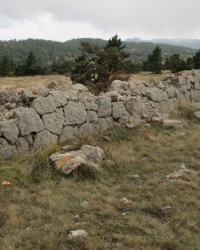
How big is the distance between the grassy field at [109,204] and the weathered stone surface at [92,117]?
123cm

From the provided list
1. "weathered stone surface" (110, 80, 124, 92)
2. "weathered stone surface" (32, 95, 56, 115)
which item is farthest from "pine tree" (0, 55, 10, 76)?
"weathered stone surface" (32, 95, 56, 115)

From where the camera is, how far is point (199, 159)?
7352 millimetres

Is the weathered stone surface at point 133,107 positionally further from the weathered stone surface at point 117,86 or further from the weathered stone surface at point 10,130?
the weathered stone surface at point 10,130

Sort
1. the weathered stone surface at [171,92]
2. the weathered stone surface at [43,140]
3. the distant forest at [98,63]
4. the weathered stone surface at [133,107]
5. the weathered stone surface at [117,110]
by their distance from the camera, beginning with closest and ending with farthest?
the weathered stone surface at [43,140] → the weathered stone surface at [117,110] → the weathered stone surface at [133,107] → the weathered stone surface at [171,92] → the distant forest at [98,63]

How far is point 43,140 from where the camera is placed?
7492mm

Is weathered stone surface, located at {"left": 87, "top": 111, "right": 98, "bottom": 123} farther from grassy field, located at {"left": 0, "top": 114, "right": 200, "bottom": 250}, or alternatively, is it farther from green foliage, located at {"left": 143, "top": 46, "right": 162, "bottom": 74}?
green foliage, located at {"left": 143, "top": 46, "right": 162, "bottom": 74}

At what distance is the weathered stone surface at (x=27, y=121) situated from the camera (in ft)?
23.1

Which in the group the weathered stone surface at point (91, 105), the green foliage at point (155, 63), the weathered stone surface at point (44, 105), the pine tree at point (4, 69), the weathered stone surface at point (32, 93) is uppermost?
the weathered stone surface at point (32, 93)

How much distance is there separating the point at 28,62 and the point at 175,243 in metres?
50.1

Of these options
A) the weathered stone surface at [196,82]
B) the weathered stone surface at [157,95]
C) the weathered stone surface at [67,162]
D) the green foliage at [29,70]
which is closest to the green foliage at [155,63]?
the green foliage at [29,70]

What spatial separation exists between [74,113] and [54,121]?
0.75m

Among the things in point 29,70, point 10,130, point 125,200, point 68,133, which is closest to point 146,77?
point 29,70

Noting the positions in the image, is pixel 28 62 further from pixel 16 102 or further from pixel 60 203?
pixel 60 203

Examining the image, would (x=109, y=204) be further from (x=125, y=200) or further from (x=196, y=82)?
(x=196, y=82)
